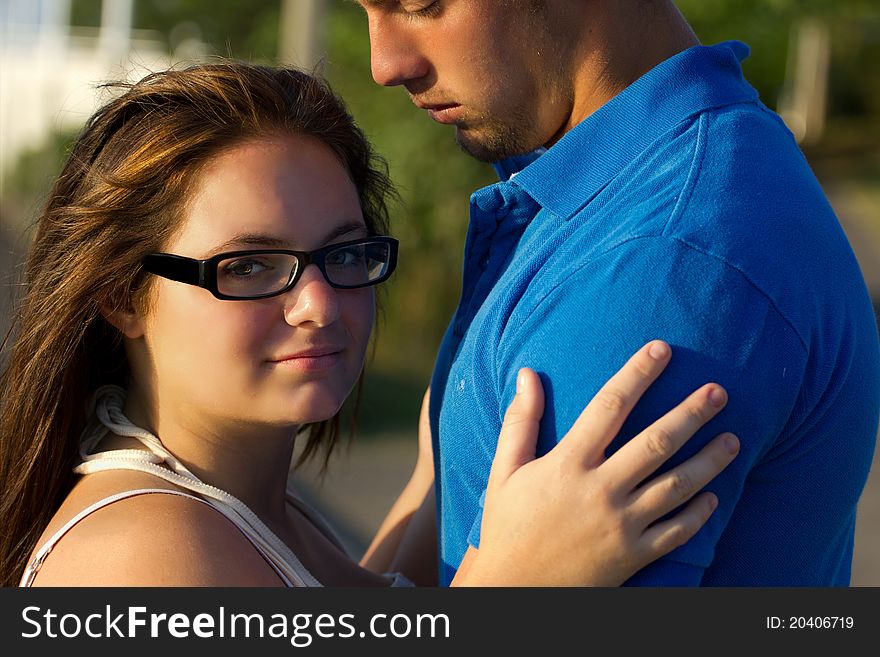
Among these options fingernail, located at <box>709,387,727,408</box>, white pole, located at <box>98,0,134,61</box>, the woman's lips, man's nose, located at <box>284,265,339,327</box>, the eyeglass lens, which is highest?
white pole, located at <box>98,0,134,61</box>

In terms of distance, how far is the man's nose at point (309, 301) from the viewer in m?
2.33

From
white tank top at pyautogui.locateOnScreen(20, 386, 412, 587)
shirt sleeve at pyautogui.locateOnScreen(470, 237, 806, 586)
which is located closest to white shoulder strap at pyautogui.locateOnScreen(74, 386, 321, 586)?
white tank top at pyautogui.locateOnScreen(20, 386, 412, 587)

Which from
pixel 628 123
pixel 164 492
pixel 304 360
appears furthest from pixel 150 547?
pixel 628 123

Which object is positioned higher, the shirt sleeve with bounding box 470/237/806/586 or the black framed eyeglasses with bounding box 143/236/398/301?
the black framed eyeglasses with bounding box 143/236/398/301

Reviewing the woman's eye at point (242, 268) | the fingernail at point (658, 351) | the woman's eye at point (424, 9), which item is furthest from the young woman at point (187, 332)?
the fingernail at point (658, 351)

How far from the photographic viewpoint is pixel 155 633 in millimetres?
2080

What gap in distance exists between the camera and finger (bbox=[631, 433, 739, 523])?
1.72 metres

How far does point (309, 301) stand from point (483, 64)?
588 millimetres

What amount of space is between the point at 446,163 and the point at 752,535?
8220mm

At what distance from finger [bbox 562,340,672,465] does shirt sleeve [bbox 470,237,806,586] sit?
0.03 meters

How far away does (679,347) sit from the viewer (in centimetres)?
171

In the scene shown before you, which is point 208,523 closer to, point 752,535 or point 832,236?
point 752,535

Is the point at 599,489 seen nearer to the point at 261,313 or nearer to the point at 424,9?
the point at 261,313

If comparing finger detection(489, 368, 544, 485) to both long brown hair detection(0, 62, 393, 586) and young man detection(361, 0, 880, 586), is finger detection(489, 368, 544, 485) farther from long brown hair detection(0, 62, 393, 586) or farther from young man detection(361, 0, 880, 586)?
long brown hair detection(0, 62, 393, 586)
